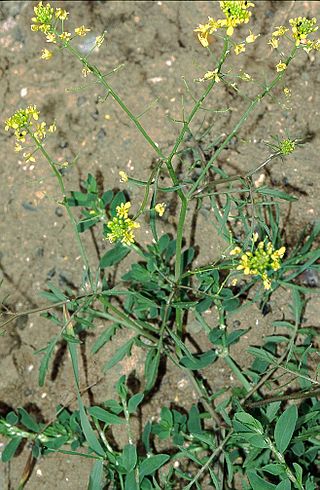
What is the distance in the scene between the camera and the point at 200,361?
8.06 ft

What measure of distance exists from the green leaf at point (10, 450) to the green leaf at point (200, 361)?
0.74 meters

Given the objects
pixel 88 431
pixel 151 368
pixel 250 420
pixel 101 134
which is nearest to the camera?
pixel 250 420

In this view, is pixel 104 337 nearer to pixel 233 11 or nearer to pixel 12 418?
pixel 12 418

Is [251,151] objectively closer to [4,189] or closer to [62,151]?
[62,151]

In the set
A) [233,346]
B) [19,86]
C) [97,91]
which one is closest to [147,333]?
[233,346]

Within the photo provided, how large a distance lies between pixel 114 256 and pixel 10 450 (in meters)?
0.88

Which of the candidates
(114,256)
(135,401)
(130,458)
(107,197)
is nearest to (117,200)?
(107,197)

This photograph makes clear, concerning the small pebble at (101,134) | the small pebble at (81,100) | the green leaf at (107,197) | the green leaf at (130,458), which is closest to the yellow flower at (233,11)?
the green leaf at (107,197)

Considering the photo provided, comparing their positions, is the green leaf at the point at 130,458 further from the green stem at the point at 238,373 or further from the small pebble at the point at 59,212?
the small pebble at the point at 59,212

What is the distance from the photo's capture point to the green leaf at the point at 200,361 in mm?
2432

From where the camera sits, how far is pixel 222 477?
89.3 inches

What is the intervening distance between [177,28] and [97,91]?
1.81ft

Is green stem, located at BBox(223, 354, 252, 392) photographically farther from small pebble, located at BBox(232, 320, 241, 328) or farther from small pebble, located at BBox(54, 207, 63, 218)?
small pebble, located at BBox(54, 207, 63, 218)

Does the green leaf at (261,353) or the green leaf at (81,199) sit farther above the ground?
the green leaf at (81,199)
